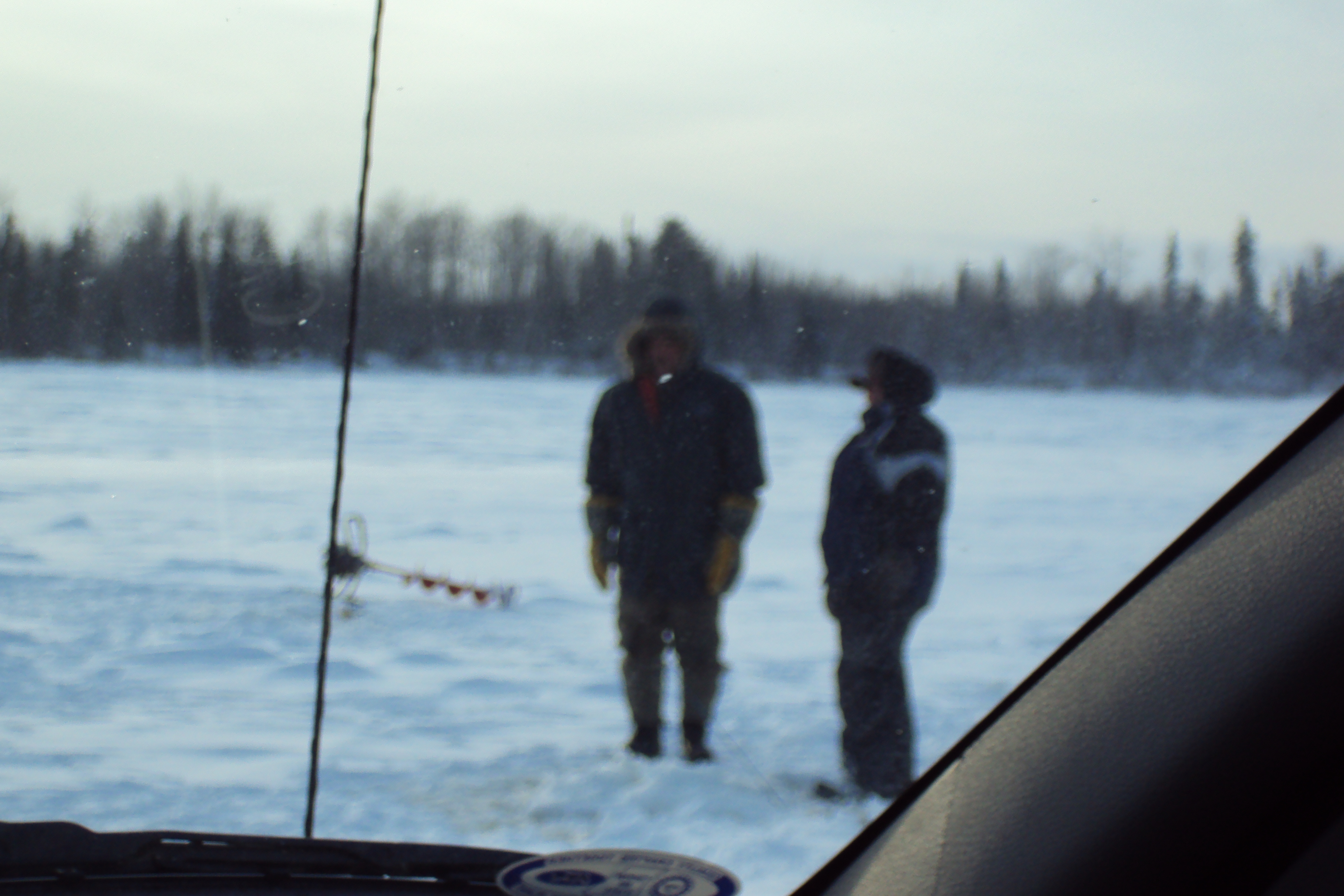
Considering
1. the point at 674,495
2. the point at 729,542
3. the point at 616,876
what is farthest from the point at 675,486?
the point at 616,876

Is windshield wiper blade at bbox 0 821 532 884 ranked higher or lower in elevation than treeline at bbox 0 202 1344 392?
lower

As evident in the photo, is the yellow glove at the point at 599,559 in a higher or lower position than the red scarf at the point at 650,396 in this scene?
lower

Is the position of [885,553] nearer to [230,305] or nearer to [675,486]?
[675,486]

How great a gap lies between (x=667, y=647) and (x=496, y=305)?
0.62 meters

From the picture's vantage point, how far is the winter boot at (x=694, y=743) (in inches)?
70.0

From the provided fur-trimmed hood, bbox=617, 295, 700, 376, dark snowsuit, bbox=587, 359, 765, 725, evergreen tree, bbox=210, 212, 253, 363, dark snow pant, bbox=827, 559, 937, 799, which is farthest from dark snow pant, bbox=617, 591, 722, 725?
evergreen tree, bbox=210, 212, 253, 363

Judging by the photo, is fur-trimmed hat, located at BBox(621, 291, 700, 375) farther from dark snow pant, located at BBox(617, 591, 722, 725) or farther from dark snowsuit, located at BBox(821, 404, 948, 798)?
dark snow pant, located at BBox(617, 591, 722, 725)

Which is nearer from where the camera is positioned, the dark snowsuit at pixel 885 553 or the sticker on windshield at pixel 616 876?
the sticker on windshield at pixel 616 876

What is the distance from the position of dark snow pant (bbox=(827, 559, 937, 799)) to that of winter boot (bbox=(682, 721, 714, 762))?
0.82 ft

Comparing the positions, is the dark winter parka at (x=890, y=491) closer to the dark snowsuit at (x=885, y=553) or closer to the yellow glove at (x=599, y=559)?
the dark snowsuit at (x=885, y=553)

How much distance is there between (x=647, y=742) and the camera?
1.88 metres

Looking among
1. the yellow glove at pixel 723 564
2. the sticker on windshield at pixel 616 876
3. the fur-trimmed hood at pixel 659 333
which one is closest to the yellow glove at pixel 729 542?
the yellow glove at pixel 723 564

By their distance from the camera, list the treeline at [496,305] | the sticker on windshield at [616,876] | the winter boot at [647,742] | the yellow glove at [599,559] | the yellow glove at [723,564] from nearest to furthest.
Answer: the sticker on windshield at [616,876]
the treeline at [496,305]
the yellow glove at [723,564]
the yellow glove at [599,559]
the winter boot at [647,742]

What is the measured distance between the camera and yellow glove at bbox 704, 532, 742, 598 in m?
1.62
